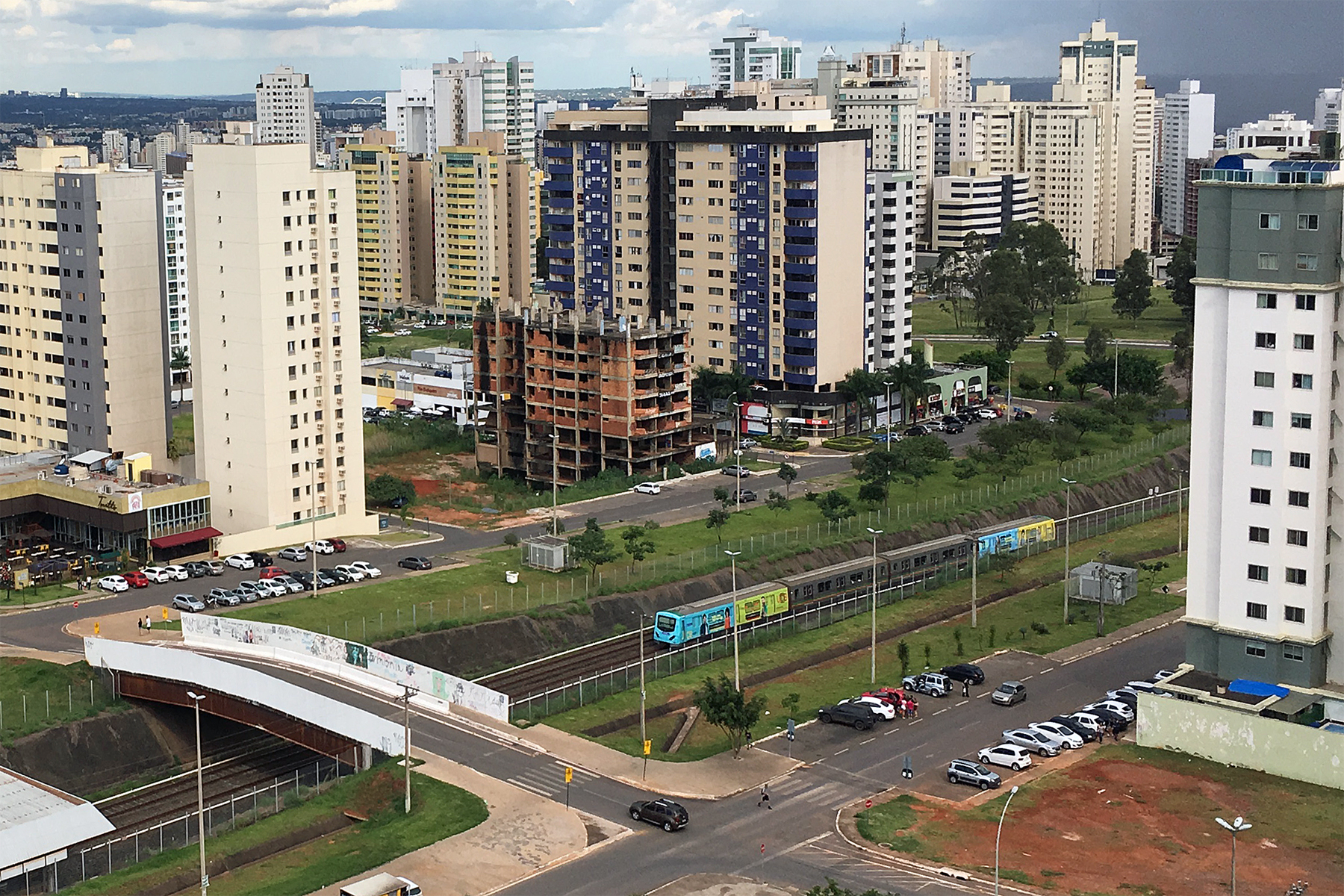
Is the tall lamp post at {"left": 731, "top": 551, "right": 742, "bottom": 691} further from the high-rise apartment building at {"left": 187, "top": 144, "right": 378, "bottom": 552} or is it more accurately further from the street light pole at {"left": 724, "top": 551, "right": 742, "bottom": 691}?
the high-rise apartment building at {"left": 187, "top": 144, "right": 378, "bottom": 552}

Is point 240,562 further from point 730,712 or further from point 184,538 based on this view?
point 730,712

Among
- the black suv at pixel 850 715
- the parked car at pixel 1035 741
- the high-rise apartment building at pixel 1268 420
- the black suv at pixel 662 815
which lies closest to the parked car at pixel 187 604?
the black suv at pixel 662 815

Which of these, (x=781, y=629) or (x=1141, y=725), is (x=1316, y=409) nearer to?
(x=1141, y=725)

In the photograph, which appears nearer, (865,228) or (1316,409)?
(1316,409)

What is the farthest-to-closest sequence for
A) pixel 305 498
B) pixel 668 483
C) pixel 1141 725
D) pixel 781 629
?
pixel 668 483 < pixel 305 498 < pixel 781 629 < pixel 1141 725

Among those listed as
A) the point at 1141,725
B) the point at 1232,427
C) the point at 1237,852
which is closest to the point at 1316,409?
the point at 1232,427

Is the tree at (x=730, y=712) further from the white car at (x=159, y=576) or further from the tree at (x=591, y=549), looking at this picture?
the white car at (x=159, y=576)
